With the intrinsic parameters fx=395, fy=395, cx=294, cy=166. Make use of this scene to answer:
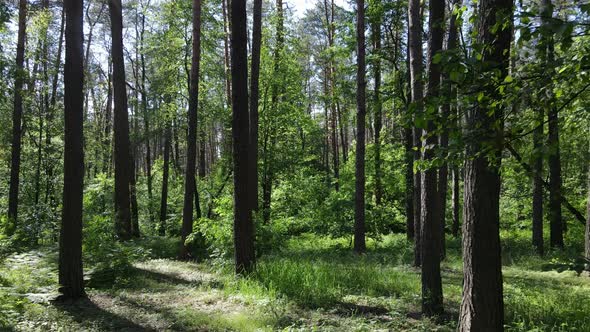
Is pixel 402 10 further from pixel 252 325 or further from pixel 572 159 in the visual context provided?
pixel 252 325

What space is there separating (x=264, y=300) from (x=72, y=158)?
4.15 metres

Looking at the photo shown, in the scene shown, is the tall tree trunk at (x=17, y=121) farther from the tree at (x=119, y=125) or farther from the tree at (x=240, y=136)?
the tree at (x=240, y=136)

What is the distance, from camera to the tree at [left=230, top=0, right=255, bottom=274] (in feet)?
27.1

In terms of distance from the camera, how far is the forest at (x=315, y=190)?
9.10 feet

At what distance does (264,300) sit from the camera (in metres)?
6.82

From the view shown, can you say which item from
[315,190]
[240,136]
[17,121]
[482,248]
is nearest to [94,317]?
[240,136]

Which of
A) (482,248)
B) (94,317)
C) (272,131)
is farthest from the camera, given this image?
(272,131)

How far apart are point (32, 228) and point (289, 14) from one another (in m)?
14.5

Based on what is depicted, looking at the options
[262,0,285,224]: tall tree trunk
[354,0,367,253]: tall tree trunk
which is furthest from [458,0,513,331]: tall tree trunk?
[262,0,285,224]: tall tree trunk

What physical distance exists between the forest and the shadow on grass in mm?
43

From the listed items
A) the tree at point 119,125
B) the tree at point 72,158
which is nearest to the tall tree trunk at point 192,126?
the tree at point 119,125

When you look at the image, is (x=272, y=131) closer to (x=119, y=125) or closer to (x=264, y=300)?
(x=119, y=125)

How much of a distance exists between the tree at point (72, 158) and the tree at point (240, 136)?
2857mm

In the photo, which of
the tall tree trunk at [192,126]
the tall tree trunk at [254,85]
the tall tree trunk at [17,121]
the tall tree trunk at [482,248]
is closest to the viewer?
the tall tree trunk at [482,248]
